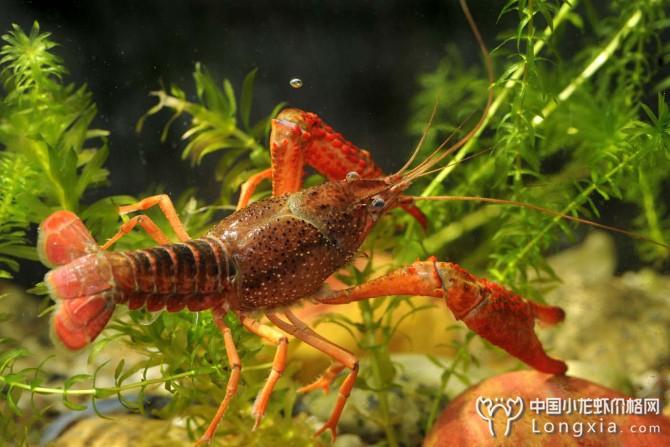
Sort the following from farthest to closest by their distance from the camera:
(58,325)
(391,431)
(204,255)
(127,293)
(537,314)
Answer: (391,431) < (537,314) < (204,255) < (127,293) < (58,325)

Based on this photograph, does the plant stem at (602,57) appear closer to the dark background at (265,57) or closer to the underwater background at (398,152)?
the underwater background at (398,152)

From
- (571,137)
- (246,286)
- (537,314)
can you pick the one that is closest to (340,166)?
(246,286)

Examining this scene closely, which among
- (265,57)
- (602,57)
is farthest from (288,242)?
(602,57)

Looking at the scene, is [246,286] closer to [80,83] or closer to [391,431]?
[391,431]

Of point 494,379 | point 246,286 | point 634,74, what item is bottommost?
point 494,379

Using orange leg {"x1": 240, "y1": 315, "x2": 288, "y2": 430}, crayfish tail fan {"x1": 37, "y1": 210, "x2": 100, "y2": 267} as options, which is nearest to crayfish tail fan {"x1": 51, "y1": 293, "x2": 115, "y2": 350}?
crayfish tail fan {"x1": 37, "y1": 210, "x2": 100, "y2": 267}

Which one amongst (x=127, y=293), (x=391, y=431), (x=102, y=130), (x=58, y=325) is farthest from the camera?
(x=102, y=130)
